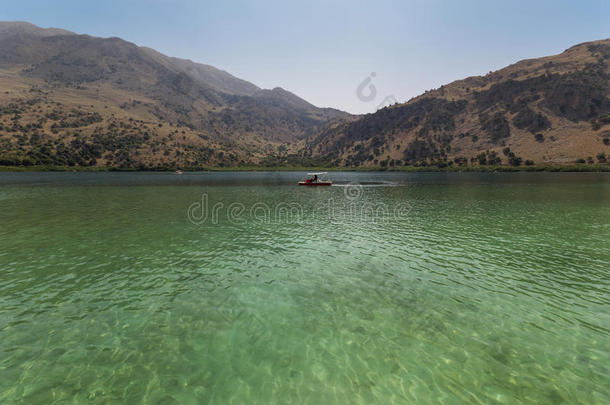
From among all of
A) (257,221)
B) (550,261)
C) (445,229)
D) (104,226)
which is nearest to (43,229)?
(104,226)

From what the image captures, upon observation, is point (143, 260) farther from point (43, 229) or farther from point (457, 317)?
point (457, 317)

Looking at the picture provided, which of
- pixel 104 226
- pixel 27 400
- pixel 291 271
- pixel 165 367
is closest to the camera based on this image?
pixel 27 400

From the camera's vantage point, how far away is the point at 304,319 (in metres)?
14.4

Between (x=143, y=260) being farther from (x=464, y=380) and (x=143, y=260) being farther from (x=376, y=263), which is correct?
(x=464, y=380)

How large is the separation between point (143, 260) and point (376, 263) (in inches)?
781

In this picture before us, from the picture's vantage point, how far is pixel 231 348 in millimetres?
11906

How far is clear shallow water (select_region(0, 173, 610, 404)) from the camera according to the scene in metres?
9.77

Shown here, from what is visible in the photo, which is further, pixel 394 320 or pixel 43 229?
pixel 43 229

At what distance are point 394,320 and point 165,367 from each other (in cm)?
1083

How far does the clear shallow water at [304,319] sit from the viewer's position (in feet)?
32.1

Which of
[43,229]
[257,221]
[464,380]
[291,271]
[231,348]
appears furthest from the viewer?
[257,221]

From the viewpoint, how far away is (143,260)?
23.1m

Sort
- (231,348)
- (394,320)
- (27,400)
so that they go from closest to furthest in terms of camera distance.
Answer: (27,400)
(231,348)
(394,320)

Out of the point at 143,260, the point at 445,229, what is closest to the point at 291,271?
the point at 143,260
